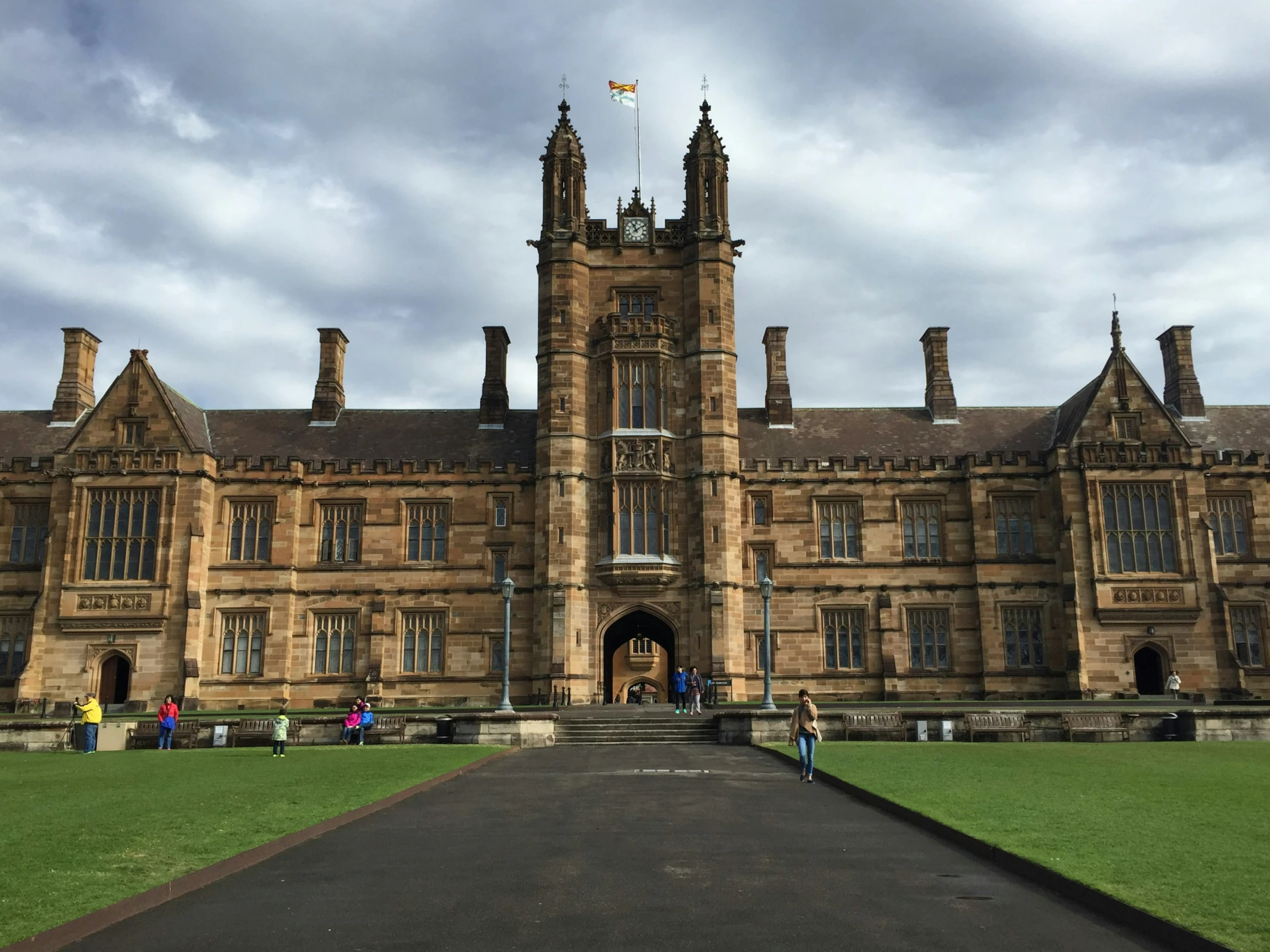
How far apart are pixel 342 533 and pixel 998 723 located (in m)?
27.2

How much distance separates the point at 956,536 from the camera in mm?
42625

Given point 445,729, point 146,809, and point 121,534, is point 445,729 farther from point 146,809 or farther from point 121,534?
point 121,534

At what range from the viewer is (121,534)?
40.5m

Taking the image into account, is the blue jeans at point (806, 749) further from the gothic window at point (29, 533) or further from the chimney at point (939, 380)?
the gothic window at point (29, 533)

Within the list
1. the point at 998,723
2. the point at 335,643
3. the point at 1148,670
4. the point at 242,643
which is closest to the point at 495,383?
the point at 335,643

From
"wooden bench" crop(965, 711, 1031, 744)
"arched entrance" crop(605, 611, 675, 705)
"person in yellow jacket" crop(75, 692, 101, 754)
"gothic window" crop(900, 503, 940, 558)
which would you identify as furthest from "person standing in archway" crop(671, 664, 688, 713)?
"person in yellow jacket" crop(75, 692, 101, 754)

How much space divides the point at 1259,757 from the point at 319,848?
17945 mm

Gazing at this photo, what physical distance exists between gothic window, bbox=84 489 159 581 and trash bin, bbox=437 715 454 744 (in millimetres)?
18375

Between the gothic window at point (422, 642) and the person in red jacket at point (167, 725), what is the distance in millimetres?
14760

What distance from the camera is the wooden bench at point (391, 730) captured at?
27.7 meters

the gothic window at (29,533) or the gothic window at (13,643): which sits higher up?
the gothic window at (29,533)

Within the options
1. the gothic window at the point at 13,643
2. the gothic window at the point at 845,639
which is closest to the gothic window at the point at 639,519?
the gothic window at the point at 845,639

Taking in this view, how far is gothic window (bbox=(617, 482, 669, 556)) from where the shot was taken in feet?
133

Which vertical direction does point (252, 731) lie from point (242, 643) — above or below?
below
